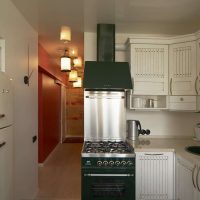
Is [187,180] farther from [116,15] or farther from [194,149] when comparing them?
[116,15]

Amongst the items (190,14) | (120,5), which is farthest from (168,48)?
(120,5)

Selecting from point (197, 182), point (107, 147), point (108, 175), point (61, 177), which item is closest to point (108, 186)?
point (108, 175)

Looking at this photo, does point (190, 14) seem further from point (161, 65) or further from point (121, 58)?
point (121, 58)

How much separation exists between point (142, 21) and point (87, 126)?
164 centimetres

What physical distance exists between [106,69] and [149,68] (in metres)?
0.61

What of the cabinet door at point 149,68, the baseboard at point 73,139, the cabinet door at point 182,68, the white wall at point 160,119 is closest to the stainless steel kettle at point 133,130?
the white wall at point 160,119

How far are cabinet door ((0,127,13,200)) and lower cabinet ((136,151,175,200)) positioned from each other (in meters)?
1.36

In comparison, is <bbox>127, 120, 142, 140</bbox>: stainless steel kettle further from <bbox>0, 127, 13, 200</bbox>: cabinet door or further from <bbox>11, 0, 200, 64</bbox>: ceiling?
<bbox>0, 127, 13, 200</bbox>: cabinet door

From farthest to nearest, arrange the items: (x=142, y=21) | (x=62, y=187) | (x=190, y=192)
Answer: (x=62, y=187), (x=142, y=21), (x=190, y=192)

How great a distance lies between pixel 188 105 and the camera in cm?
281

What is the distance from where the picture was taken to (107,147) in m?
2.64

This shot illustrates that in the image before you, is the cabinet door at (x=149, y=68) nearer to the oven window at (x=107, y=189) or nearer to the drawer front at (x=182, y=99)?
the drawer front at (x=182, y=99)

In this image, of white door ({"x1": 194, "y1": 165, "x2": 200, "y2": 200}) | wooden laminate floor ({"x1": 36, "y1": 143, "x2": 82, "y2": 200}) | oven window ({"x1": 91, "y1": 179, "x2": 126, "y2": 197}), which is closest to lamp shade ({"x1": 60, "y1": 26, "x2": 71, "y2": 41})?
oven window ({"x1": 91, "y1": 179, "x2": 126, "y2": 197})

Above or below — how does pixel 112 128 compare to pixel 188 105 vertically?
below
